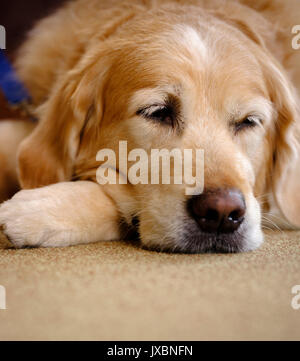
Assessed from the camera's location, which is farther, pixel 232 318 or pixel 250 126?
pixel 250 126

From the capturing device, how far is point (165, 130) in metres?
1.75

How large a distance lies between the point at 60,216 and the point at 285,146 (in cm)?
104

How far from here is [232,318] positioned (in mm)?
1030

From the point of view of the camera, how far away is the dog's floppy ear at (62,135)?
6.51 ft

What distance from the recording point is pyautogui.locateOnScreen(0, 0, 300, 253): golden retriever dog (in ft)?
5.08

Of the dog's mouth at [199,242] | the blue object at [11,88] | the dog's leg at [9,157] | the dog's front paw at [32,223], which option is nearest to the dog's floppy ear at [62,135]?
the dog's leg at [9,157]

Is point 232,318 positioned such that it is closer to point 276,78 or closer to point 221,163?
point 221,163

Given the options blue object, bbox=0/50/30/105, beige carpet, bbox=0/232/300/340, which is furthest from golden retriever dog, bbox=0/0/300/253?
blue object, bbox=0/50/30/105

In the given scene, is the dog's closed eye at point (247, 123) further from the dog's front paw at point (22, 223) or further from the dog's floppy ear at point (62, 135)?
the dog's front paw at point (22, 223)

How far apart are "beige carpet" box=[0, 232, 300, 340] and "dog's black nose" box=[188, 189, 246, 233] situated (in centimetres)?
10

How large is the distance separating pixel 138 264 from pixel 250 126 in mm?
800

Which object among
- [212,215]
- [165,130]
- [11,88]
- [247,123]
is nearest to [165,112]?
[165,130]

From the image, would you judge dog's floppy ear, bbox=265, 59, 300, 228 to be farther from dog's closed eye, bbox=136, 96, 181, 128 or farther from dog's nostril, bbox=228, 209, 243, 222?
dog's nostril, bbox=228, 209, 243, 222
